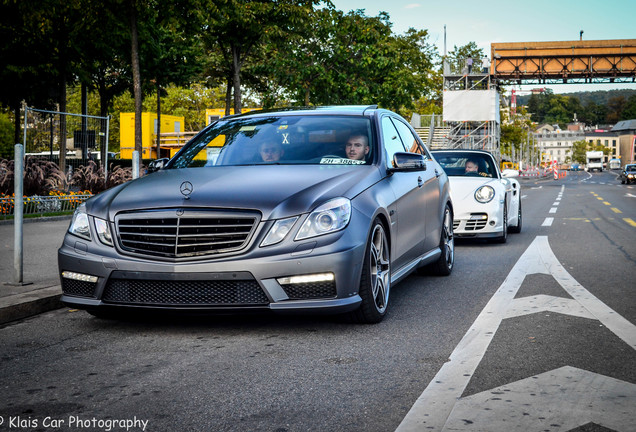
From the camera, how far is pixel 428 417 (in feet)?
10.5

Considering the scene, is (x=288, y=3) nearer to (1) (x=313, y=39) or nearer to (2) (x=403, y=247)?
(1) (x=313, y=39)

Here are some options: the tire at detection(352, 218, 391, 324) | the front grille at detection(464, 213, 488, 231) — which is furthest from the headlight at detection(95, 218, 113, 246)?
the front grille at detection(464, 213, 488, 231)

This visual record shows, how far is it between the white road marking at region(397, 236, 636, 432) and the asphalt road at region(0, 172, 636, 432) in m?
0.01

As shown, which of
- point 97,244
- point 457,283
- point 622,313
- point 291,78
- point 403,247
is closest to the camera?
point 97,244

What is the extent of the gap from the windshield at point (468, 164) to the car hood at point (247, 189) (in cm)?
645

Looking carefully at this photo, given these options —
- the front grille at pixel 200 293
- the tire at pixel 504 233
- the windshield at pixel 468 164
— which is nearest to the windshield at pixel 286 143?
the front grille at pixel 200 293

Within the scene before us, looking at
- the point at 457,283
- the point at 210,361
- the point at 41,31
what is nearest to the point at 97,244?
the point at 210,361

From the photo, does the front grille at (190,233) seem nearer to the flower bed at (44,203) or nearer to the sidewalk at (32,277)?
the sidewalk at (32,277)

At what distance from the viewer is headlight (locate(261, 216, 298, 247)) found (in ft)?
15.2

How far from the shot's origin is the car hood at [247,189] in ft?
15.6

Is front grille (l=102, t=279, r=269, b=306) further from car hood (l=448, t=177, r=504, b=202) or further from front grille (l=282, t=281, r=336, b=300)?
car hood (l=448, t=177, r=504, b=202)

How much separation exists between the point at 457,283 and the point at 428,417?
418 cm

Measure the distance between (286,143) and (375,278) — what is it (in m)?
1.41

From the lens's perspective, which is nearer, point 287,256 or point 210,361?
point 210,361
